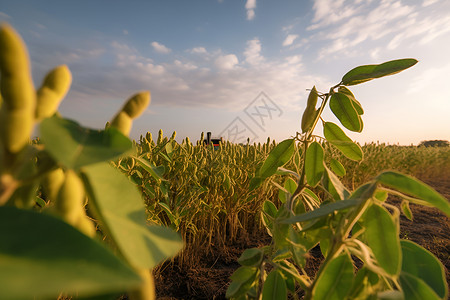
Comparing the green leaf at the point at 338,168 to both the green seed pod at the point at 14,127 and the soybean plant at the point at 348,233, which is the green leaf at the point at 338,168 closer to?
the soybean plant at the point at 348,233

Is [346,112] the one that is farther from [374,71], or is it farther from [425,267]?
[425,267]

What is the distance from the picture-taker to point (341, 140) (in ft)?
2.07

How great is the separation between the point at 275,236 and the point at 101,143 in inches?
15.7

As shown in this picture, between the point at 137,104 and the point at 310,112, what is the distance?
1.28 feet

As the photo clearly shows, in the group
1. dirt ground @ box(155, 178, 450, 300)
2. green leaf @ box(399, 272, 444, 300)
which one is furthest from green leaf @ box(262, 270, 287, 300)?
dirt ground @ box(155, 178, 450, 300)

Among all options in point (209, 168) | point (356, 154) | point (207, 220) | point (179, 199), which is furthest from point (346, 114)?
point (207, 220)

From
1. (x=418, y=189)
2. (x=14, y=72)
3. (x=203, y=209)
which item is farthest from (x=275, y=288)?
(x=203, y=209)

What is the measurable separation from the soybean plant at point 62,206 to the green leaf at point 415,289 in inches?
13.5

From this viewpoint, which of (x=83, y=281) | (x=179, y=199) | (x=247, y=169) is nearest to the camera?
(x=83, y=281)

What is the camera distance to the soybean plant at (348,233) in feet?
1.13

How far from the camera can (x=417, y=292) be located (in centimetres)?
35

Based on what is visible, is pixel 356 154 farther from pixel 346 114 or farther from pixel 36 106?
pixel 36 106

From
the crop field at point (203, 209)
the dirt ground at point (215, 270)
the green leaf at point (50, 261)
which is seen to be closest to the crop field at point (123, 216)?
the green leaf at point (50, 261)

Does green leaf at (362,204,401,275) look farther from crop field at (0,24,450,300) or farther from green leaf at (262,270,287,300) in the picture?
green leaf at (262,270,287,300)
